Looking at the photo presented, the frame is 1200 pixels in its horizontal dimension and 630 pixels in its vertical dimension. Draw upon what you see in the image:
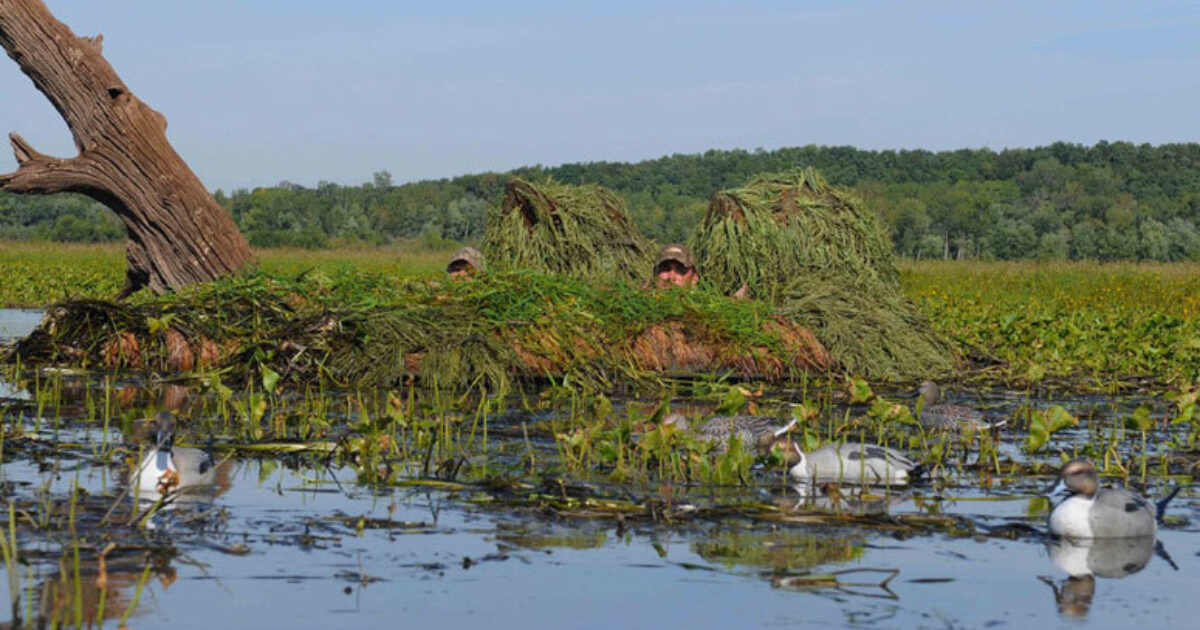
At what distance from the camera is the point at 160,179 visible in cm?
1402

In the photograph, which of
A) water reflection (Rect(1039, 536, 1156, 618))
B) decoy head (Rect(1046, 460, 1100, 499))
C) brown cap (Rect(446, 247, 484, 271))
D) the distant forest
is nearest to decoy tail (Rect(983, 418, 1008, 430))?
decoy head (Rect(1046, 460, 1100, 499))

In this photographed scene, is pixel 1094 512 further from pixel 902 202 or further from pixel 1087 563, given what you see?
pixel 902 202

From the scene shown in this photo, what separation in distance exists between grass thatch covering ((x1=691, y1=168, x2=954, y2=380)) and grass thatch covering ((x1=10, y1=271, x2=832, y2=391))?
52cm

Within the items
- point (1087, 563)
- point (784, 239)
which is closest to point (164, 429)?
point (1087, 563)

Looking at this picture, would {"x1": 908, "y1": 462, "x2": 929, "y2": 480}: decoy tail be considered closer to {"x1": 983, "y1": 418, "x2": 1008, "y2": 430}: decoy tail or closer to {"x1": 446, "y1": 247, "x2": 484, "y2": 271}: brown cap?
{"x1": 983, "y1": 418, "x2": 1008, "y2": 430}: decoy tail

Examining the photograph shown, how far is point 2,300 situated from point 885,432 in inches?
801

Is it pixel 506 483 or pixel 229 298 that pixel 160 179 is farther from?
pixel 506 483

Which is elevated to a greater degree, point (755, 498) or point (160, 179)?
point (160, 179)

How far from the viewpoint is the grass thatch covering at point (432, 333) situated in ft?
37.0

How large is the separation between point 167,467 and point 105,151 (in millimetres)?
8373

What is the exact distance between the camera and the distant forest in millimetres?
71062

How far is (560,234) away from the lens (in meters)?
14.9

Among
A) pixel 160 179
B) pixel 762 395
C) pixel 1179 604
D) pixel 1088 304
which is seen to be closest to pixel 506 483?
pixel 1179 604

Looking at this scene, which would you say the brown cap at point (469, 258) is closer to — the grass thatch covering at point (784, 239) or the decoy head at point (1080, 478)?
the grass thatch covering at point (784, 239)
